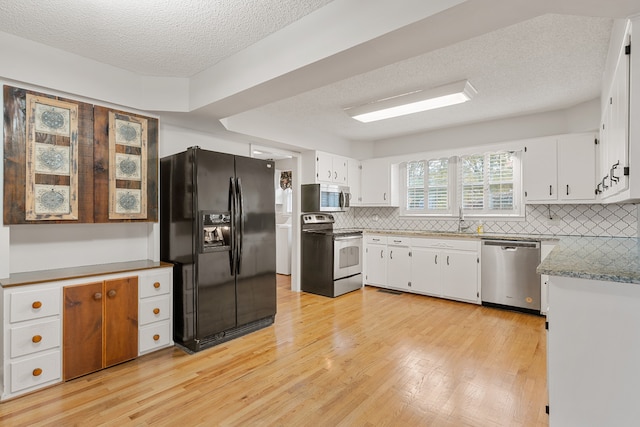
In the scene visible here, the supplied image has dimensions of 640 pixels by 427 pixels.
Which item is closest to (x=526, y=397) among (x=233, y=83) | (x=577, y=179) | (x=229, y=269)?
(x=229, y=269)

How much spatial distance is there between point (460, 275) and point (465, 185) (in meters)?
1.44

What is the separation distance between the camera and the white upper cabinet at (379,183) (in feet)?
18.3

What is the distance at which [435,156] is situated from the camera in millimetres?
5066

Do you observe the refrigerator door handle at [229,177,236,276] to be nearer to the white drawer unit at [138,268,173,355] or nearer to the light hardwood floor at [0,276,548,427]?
the white drawer unit at [138,268,173,355]

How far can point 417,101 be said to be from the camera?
3.50 metres

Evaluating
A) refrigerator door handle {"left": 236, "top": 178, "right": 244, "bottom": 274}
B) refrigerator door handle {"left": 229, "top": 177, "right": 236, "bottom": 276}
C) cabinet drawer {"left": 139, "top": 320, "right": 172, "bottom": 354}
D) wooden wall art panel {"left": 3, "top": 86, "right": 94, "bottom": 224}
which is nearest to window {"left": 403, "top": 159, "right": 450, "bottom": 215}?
refrigerator door handle {"left": 236, "top": 178, "right": 244, "bottom": 274}

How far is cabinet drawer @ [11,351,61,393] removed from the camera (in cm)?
224

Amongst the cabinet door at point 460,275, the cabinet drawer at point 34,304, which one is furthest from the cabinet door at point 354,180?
the cabinet drawer at point 34,304

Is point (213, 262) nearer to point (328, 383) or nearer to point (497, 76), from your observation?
point (328, 383)

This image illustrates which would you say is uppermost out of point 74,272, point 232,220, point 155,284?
point 232,220

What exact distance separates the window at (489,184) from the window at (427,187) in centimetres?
28

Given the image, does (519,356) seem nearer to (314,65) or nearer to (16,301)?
(314,65)

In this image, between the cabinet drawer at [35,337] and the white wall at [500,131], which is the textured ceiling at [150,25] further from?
the white wall at [500,131]

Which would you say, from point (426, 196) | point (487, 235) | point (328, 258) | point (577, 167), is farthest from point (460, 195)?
point (328, 258)
